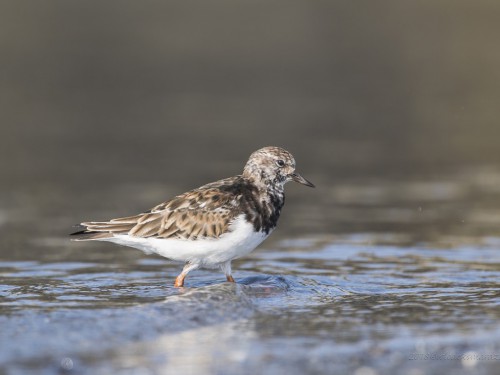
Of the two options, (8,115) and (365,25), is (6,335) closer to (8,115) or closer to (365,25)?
(8,115)

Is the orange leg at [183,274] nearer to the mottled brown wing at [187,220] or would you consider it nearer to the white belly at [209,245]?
the white belly at [209,245]

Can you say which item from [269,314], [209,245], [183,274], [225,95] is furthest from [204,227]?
[225,95]

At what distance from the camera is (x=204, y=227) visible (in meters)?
9.98

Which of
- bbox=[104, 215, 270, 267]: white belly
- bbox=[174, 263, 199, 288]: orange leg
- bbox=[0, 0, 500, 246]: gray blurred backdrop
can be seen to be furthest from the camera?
bbox=[0, 0, 500, 246]: gray blurred backdrop

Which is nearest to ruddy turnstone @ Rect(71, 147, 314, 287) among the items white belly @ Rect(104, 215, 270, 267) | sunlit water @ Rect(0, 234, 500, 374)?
white belly @ Rect(104, 215, 270, 267)

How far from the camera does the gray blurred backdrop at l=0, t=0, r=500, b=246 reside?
55.2ft

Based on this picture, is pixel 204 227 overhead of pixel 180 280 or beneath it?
overhead

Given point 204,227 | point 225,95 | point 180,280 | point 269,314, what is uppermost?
point 225,95

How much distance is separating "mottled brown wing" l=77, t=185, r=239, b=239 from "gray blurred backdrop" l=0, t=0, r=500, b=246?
329 cm

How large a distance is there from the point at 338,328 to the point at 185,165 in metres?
9.41

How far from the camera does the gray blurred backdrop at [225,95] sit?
16812mm

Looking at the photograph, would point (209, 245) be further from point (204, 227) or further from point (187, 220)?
point (187, 220)

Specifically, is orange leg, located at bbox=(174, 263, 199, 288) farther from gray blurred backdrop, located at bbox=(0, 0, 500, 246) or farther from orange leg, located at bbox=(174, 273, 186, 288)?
gray blurred backdrop, located at bbox=(0, 0, 500, 246)

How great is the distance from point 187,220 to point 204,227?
205 mm
